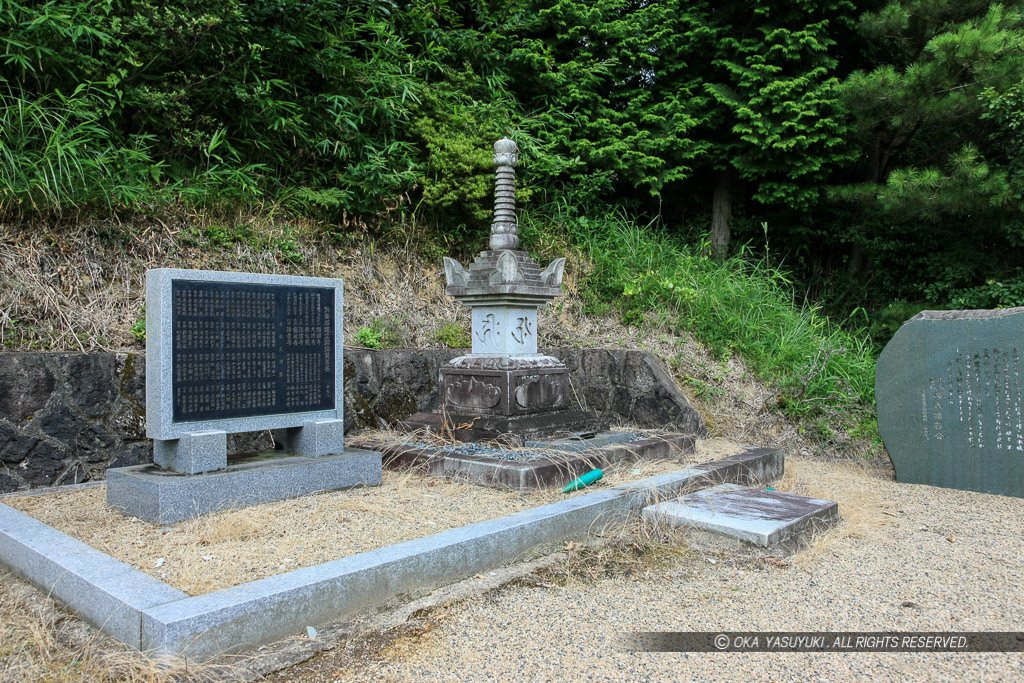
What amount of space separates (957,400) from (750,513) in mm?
2547

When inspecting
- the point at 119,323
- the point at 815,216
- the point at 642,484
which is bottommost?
the point at 642,484

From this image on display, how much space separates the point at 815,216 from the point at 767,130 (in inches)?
104

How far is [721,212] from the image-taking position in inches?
434

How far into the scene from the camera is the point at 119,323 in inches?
204

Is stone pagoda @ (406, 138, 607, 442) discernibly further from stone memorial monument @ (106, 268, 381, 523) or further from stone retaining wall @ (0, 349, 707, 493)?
stone memorial monument @ (106, 268, 381, 523)

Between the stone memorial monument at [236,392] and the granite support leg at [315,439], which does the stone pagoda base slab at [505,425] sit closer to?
the stone memorial monument at [236,392]

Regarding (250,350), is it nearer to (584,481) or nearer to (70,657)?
(70,657)

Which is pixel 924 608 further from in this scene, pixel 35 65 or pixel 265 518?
pixel 35 65

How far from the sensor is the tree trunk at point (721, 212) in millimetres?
10898

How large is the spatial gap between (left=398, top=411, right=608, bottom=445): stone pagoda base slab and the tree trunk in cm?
632

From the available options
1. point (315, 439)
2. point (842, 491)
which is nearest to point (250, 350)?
point (315, 439)

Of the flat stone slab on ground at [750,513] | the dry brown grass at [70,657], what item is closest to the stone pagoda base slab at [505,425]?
the flat stone slab on ground at [750,513]

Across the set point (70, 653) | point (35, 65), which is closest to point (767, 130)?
point (35, 65)

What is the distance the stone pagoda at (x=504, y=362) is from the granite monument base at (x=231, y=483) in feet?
3.62
